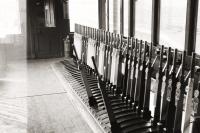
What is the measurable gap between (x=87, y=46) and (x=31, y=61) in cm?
315

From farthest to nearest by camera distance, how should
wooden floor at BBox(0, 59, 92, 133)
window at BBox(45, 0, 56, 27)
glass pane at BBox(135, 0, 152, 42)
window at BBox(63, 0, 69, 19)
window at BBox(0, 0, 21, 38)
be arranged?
window at BBox(0, 0, 21, 38)
window at BBox(63, 0, 69, 19)
window at BBox(45, 0, 56, 27)
glass pane at BBox(135, 0, 152, 42)
wooden floor at BBox(0, 59, 92, 133)

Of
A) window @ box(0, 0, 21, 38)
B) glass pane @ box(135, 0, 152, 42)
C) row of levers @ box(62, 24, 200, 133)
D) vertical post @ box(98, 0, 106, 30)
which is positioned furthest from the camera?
window @ box(0, 0, 21, 38)

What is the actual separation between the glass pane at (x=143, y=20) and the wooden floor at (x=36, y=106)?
6.05 feet

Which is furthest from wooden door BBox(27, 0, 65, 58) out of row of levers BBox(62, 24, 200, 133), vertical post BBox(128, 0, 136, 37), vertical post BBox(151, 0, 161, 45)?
row of levers BBox(62, 24, 200, 133)

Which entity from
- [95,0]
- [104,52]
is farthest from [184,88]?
[95,0]

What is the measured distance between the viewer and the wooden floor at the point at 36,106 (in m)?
2.78

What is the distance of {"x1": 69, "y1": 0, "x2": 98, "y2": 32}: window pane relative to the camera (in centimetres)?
747

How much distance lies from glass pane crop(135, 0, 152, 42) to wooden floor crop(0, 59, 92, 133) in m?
1.84

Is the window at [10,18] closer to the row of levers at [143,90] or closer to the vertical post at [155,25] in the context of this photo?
the row of levers at [143,90]

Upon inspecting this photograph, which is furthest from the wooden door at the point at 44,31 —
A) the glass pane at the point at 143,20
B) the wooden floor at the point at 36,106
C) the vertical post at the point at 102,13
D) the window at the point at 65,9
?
the glass pane at the point at 143,20

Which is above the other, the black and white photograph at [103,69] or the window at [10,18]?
the window at [10,18]

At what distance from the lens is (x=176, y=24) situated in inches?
162

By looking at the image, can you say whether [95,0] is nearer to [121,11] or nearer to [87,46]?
[121,11]

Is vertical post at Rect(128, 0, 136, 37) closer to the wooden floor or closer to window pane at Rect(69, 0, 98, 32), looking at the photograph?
the wooden floor
